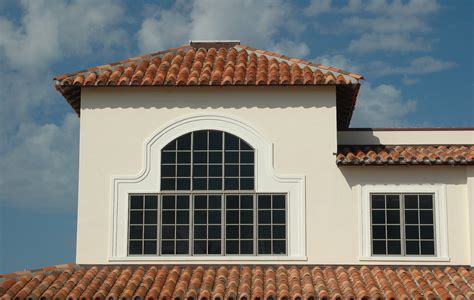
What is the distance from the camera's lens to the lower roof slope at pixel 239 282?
1983 cm

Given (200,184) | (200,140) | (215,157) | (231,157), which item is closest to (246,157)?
(231,157)

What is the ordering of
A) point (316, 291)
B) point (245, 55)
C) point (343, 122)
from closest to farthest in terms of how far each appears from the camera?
point (316, 291) < point (245, 55) < point (343, 122)

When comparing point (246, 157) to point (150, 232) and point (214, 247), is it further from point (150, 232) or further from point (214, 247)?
point (150, 232)

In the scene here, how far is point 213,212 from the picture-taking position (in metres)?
22.7

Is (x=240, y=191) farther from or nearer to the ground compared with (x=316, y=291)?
farther from the ground

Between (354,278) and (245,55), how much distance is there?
802 centimetres

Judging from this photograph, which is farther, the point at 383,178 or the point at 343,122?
the point at 343,122

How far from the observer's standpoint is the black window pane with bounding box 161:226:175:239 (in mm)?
22594

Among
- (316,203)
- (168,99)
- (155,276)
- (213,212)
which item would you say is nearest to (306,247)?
(316,203)

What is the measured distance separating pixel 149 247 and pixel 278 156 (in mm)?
4401

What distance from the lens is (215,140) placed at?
23.0 metres

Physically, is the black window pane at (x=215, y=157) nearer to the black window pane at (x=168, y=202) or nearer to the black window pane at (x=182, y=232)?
the black window pane at (x=168, y=202)

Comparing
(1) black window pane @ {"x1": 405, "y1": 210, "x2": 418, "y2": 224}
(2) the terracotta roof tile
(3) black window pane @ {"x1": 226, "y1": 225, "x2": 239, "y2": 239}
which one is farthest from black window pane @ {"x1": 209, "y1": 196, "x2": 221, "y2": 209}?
(1) black window pane @ {"x1": 405, "y1": 210, "x2": 418, "y2": 224}

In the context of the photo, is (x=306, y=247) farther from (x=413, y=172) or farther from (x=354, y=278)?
(x=413, y=172)
